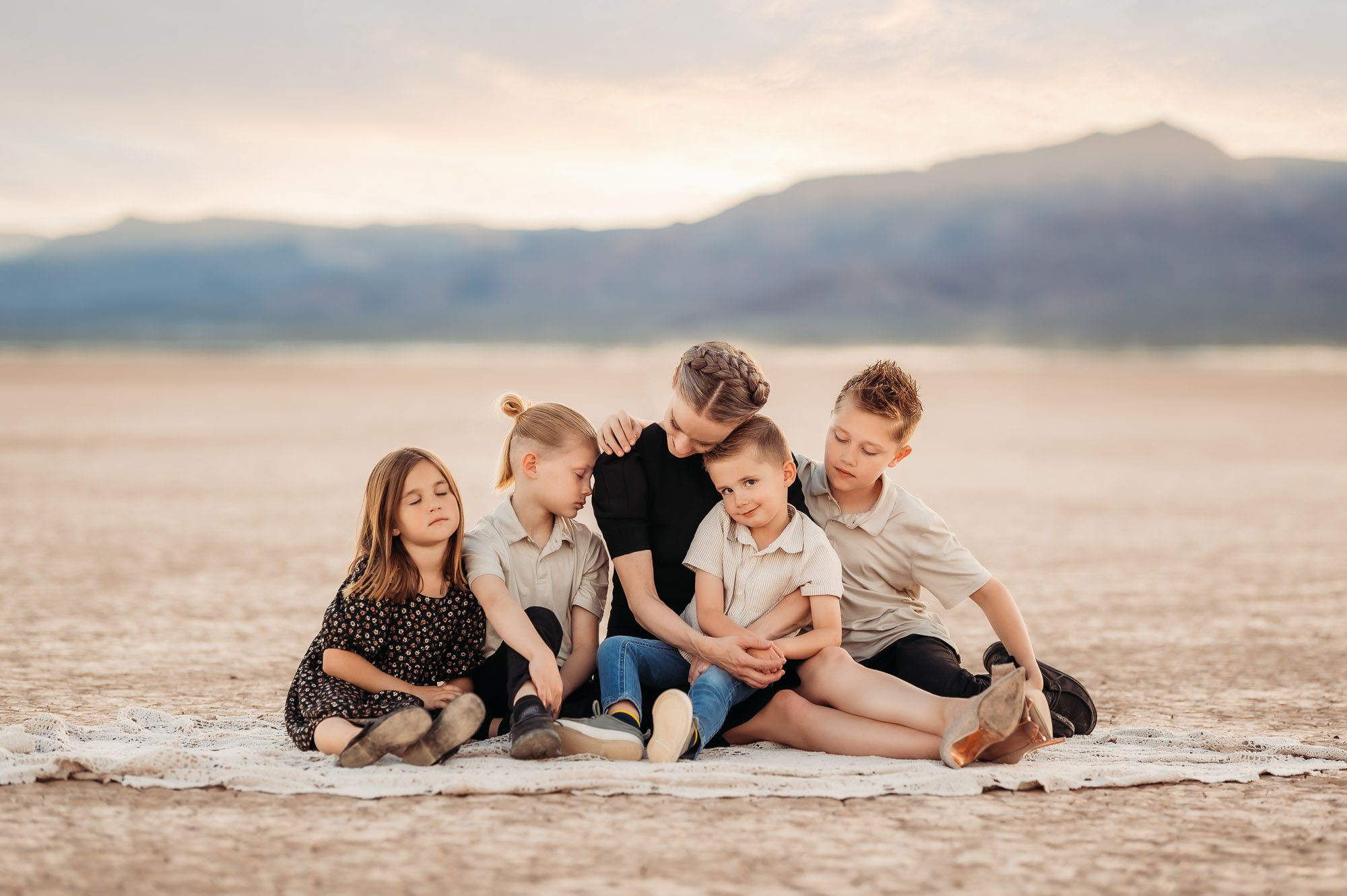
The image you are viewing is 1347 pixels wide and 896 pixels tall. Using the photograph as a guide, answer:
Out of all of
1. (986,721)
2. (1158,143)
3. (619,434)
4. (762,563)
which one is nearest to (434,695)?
(619,434)

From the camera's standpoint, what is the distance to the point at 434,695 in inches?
172

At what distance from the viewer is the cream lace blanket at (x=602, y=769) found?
3.71 m

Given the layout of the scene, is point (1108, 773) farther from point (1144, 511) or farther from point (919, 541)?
point (1144, 511)

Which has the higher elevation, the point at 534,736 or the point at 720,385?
the point at 720,385

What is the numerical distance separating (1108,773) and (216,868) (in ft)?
8.43

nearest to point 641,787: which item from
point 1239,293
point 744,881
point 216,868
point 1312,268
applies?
point 744,881

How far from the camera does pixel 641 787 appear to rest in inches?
146

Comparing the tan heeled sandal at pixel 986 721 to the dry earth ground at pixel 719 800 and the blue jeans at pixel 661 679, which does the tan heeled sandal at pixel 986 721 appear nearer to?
the dry earth ground at pixel 719 800

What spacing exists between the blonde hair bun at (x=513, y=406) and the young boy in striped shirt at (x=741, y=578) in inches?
31.2

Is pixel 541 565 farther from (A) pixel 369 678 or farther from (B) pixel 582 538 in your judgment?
(A) pixel 369 678

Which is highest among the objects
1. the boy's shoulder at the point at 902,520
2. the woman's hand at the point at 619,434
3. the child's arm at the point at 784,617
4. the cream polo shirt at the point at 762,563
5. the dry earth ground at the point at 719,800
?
the woman's hand at the point at 619,434

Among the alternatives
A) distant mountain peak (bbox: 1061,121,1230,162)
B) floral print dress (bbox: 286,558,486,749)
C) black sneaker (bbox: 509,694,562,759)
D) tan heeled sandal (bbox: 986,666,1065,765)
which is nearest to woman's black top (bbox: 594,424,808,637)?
Result: floral print dress (bbox: 286,558,486,749)

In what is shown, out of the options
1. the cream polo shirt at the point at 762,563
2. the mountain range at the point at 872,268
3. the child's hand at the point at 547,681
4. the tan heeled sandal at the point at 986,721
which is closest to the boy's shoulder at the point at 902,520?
the cream polo shirt at the point at 762,563

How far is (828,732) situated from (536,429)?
1.48 m
